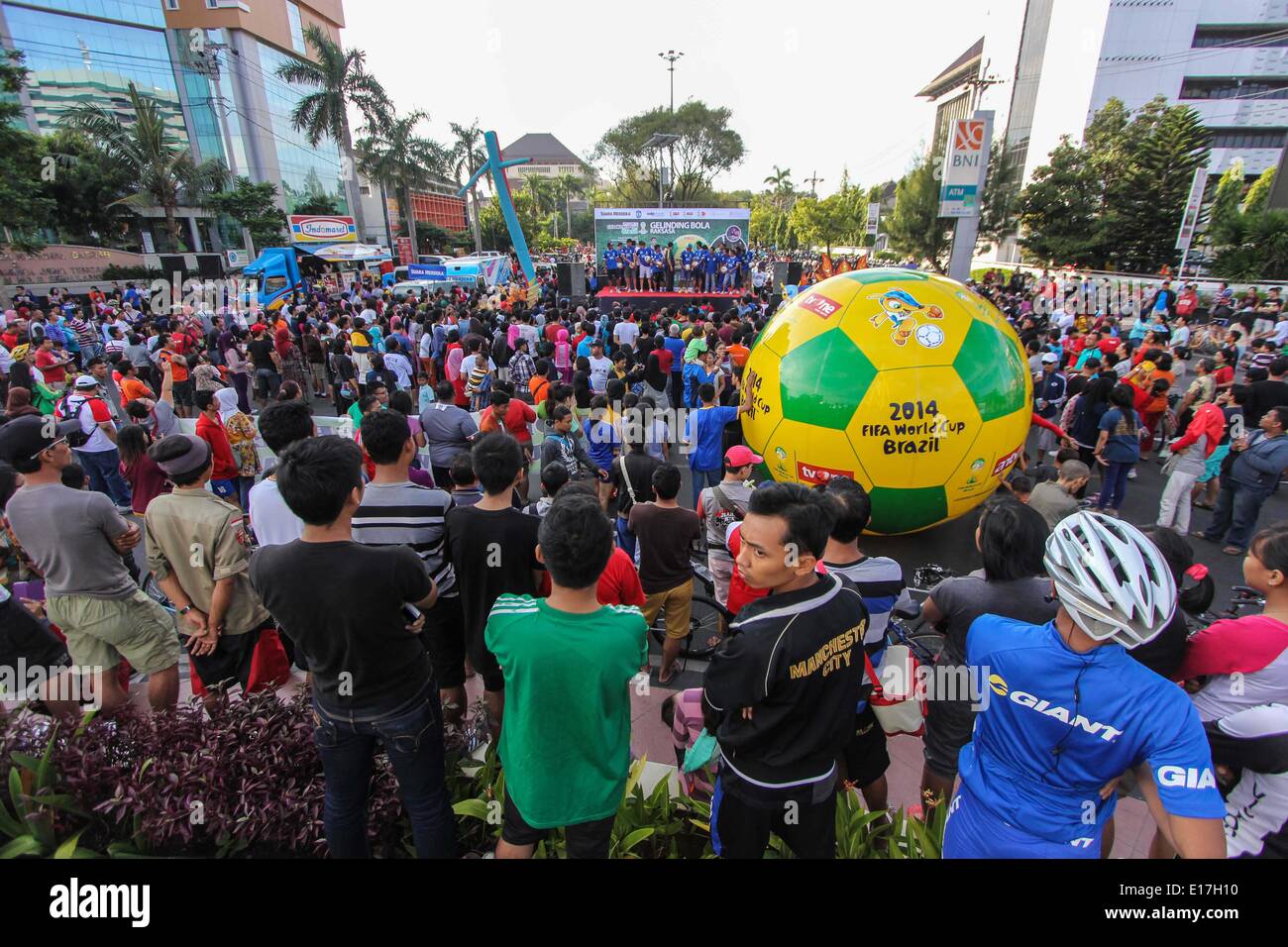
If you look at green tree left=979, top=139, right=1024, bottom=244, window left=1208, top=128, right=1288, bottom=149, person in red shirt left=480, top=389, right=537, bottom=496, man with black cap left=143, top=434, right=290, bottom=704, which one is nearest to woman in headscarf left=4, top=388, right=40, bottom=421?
man with black cap left=143, top=434, right=290, bottom=704

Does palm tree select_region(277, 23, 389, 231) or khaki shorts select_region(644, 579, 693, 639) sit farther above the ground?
palm tree select_region(277, 23, 389, 231)

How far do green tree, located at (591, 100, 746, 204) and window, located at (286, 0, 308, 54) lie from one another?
33.7 meters

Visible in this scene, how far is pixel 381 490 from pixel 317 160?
6984 centimetres

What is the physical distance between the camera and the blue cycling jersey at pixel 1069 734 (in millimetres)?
1632

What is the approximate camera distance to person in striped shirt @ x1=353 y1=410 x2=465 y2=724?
3242 millimetres

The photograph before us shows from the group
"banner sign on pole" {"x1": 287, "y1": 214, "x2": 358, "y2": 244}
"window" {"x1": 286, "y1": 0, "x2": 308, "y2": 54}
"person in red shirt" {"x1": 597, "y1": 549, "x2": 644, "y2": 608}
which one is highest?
"window" {"x1": 286, "y1": 0, "x2": 308, "y2": 54}

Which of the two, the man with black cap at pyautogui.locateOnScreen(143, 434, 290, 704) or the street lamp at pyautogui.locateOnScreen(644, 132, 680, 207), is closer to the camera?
the man with black cap at pyautogui.locateOnScreen(143, 434, 290, 704)

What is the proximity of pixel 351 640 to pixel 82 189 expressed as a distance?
42867 mm

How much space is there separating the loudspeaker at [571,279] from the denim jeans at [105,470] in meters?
21.0

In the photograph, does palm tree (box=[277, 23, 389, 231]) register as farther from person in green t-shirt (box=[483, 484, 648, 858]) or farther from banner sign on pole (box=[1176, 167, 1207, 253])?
person in green t-shirt (box=[483, 484, 648, 858])

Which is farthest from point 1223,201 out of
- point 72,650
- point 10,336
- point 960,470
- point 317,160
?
point 317,160

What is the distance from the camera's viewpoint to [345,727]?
2428 millimetres

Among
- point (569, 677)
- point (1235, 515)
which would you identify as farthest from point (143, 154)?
point (1235, 515)

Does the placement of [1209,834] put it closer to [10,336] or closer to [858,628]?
[858,628]
